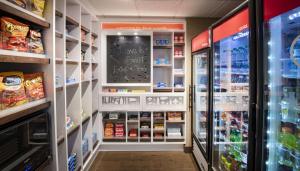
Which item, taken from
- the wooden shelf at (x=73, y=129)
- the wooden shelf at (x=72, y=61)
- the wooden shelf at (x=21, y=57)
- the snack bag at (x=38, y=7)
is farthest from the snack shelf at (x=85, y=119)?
the snack bag at (x=38, y=7)

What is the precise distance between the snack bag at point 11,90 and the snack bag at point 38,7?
0.67m

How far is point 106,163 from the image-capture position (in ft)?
16.0

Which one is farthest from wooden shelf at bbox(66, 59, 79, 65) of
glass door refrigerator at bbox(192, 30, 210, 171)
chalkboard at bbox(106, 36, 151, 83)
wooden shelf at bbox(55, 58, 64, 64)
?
glass door refrigerator at bbox(192, 30, 210, 171)

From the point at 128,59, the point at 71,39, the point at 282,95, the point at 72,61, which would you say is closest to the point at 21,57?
the point at 72,61

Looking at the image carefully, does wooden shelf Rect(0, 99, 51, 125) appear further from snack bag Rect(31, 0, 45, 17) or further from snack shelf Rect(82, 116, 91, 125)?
snack shelf Rect(82, 116, 91, 125)

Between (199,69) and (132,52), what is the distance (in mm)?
1578

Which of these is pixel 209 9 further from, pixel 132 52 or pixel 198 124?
pixel 198 124

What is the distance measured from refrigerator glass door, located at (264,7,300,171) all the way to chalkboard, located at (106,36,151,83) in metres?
3.84

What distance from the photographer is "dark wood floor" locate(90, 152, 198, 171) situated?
4.64 meters

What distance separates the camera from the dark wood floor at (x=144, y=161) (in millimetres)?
4637

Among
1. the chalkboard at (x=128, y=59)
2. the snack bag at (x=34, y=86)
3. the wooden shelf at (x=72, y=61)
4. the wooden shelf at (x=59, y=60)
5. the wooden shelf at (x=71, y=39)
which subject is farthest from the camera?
the chalkboard at (x=128, y=59)

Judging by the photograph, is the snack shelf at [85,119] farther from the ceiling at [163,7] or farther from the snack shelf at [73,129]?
the ceiling at [163,7]

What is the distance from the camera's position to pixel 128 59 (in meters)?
5.66

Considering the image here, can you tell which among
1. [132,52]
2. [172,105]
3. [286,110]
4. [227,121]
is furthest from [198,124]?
[286,110]
